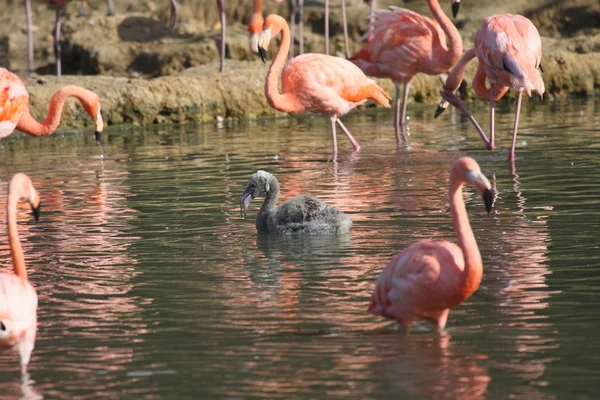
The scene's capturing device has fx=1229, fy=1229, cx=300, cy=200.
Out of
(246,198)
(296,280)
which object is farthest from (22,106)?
(296,280)

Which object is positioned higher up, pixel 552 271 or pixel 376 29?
pixel 376 29

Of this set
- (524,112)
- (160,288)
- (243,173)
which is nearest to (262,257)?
(160,288)

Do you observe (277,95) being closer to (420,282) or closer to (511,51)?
(511,51)

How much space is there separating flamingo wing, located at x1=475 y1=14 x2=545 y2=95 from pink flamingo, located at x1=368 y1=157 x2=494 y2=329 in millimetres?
4908

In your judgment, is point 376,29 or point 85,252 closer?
point 85,252

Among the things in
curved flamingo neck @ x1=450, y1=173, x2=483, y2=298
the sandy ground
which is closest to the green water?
curved flamingo neck @ x1=450, y1=173, x2=483, y2=298

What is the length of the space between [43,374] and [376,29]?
8311mm

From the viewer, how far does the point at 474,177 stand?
451cm

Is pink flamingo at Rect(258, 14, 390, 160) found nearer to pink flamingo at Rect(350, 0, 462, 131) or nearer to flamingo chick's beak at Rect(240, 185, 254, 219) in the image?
pink flamingo at Rect(350, 0, 462, 131)

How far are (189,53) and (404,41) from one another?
17.8 ft

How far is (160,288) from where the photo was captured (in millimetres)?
5707

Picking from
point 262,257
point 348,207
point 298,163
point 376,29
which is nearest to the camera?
point 262,257

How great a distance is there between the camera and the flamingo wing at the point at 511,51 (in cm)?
945

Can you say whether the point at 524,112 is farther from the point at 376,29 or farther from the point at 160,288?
the point at 160,288
